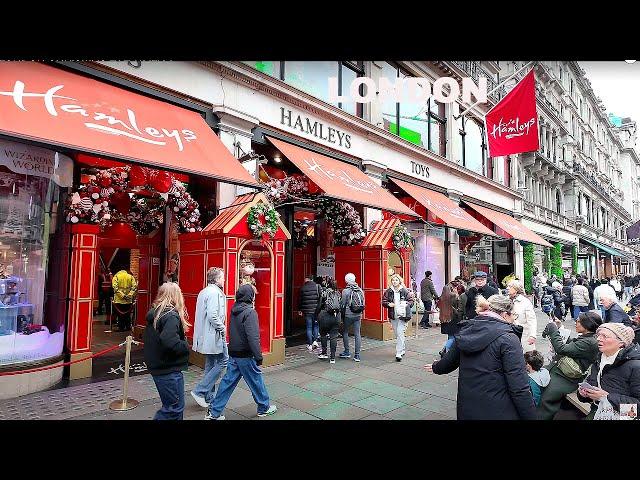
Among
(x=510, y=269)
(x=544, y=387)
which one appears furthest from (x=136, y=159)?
(x=510, y=269)

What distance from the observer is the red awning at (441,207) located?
43.4 ft

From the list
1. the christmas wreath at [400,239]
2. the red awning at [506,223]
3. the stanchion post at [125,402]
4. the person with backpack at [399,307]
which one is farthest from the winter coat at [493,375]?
the red awning at [506,223]

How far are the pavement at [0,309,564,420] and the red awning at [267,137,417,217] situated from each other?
3.75 meters

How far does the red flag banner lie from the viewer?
1236 cm

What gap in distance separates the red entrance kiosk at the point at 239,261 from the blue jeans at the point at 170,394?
10.3ft

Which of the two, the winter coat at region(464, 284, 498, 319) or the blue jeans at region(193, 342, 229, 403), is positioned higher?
the winter coat at region(464, 284, 498, 319)

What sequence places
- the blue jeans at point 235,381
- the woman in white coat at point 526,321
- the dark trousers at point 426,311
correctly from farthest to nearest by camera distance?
the dark trousers at point 426,311 → the woman in white coat at point 526,321 → the blue jeans at point 235,381

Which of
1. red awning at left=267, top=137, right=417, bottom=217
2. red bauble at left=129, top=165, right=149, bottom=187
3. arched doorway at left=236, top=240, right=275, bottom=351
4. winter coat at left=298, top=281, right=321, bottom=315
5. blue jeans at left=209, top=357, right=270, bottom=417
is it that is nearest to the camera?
blue jeans at left=209, top=357, right=270, bottom=417

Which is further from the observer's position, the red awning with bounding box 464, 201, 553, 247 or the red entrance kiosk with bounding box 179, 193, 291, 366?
the red awning with bounding box 464, 201, 553, 247

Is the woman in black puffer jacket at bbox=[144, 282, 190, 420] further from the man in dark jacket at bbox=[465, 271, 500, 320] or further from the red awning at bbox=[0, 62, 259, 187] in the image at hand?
the man in dark jacket at bbox=[465, 271, 500, 320]

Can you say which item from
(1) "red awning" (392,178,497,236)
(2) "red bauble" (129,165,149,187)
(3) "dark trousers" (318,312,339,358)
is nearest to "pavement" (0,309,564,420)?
(3) "dark trousers" (318,312,339,358)

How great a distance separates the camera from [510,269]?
72.7ft

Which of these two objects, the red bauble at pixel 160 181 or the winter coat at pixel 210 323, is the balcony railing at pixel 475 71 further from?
the winter coat at pixel 210 323
